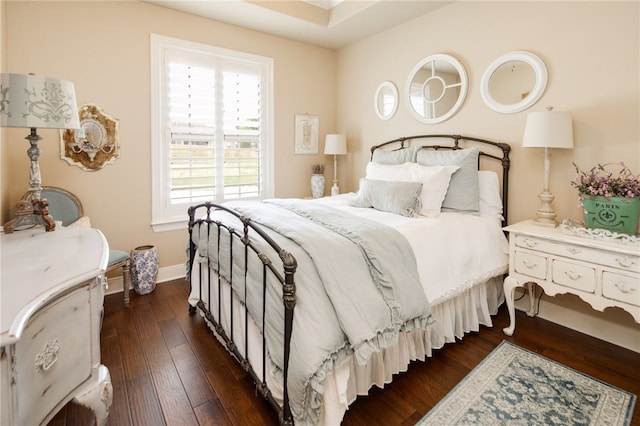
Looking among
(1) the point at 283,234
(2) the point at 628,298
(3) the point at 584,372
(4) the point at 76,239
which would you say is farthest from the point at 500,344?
(4) the point at 76,239

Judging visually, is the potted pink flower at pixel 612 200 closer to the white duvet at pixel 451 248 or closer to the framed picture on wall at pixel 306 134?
the white duvet at pixel 451 248

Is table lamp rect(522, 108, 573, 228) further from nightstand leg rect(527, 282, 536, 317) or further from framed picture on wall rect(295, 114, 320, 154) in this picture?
framed picture on wall rect(295, 114, 320, 154)

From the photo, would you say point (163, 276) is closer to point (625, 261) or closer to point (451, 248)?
point (451, 248)

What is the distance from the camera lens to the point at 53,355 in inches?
37.1

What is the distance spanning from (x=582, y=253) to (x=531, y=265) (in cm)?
32

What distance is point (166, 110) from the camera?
3.37m

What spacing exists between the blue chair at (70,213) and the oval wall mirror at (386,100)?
3.10 m

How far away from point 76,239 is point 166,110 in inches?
91.1

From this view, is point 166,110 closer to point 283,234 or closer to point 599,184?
point 283,234

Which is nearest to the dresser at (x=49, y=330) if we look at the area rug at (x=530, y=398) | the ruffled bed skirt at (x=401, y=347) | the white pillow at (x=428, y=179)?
the ruffled bed skirt at (x=401, y=347)

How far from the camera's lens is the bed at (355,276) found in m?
1.44

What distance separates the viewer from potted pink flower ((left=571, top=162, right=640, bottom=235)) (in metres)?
2.03

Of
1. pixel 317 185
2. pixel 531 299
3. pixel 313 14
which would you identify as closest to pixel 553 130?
pixel 531 299

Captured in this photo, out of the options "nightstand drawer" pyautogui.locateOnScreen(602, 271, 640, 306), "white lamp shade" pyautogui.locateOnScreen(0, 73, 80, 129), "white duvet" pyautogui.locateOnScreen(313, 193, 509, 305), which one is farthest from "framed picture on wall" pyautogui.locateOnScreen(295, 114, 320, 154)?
"nightstand drawer" pyautogui.locateOnScreen(602, 271, 640, 306)
